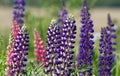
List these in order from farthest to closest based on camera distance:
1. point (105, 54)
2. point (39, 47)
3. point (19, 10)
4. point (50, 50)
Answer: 1. point (19, 10)
2. point (105, 54)
3. point (39, 47)
4. point (50, 50)

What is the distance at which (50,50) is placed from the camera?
5184mm

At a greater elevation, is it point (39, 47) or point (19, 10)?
point (19, 10)

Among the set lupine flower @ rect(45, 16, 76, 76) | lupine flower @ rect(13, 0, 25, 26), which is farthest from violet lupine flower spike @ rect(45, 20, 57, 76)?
lupine flower @ rect(13, 0, 25, 26)

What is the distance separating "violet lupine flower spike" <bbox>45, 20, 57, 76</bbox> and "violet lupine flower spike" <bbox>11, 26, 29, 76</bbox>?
0.21m

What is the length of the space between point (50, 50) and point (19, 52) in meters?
0.28

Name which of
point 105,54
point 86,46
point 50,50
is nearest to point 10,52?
point 50,50

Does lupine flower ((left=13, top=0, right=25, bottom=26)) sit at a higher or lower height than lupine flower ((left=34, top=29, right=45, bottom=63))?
higher

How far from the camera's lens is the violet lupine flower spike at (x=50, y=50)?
16.9ft

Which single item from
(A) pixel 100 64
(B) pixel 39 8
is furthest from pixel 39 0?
(A) pixel 100 64

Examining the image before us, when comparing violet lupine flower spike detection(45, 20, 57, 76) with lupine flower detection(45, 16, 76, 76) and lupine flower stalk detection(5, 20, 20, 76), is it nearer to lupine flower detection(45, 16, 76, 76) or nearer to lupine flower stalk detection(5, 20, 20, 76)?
lupine flower detection(45, 16, 76, 76)

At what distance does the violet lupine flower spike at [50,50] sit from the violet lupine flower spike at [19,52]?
21cm

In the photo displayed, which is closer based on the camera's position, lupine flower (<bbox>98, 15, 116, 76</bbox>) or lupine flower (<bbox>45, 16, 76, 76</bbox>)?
lupine flower (<bbox>45, 16, 76, 76</bbox>)

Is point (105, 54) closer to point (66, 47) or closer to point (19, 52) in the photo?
point (66, 47)

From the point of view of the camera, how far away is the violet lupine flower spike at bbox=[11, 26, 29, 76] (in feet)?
17.1
